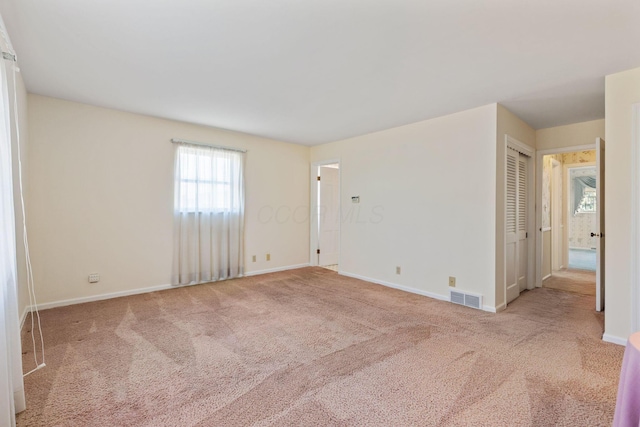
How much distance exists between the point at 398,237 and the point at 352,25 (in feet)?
10.3

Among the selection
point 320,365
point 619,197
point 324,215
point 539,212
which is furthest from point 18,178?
point 539,212

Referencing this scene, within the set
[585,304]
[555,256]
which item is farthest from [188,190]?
[555,256]

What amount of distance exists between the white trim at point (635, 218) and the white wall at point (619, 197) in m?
0.02

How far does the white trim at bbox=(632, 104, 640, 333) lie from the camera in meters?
2.52

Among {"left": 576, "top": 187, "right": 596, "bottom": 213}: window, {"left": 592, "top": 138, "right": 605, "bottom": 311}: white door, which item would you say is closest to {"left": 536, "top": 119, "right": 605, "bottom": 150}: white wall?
{"left": 592, "top": 138, "right": 605, "bottom": 311}: white door

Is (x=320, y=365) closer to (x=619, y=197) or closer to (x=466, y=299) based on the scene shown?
(x=466, y=299)

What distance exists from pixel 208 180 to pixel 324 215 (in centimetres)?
249

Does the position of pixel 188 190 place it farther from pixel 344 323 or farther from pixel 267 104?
pixel 344 323

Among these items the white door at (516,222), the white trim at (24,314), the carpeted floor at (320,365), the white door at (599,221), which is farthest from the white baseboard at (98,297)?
the white door at (599,221)

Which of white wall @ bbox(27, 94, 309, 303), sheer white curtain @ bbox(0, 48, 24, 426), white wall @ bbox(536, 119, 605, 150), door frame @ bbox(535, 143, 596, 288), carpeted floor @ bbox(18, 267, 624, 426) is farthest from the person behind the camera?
door frame @ bbox(535, 143, 596, 288)

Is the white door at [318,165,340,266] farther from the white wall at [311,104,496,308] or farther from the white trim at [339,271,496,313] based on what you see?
the white trim at [339,271,496,313]

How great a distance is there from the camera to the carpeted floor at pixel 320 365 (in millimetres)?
1696

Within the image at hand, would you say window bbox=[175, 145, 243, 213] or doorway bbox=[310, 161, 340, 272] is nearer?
window bbox=[175, 145, 243, 213]

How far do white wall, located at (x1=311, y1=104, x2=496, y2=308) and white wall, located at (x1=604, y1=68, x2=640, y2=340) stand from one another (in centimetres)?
97
